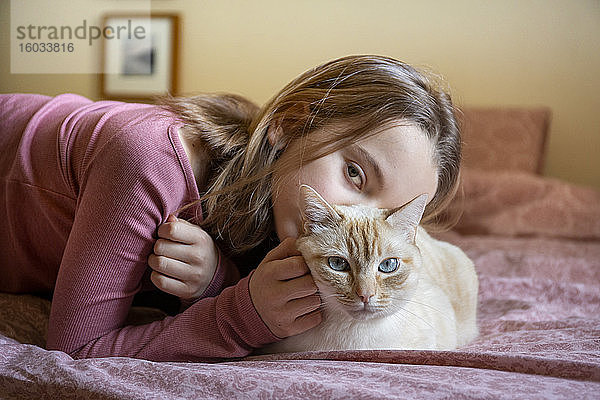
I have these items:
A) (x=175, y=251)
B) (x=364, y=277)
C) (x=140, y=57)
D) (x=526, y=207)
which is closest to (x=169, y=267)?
(x=175, y=251)

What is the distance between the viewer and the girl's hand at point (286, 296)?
91cm

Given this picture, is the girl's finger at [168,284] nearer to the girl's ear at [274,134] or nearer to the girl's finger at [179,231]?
the girl's finger at [179,231]

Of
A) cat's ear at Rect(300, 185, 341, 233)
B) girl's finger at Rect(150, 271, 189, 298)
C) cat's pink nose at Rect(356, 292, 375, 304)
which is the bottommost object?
girl's finger at Rect(150, 271, 189, 298)

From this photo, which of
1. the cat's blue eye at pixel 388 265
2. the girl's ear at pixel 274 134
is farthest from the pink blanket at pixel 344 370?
Result: the girl's ear at pixel 274 134

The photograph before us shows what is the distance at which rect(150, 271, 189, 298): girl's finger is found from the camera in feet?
3.35

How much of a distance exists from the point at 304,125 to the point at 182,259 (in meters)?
0.33

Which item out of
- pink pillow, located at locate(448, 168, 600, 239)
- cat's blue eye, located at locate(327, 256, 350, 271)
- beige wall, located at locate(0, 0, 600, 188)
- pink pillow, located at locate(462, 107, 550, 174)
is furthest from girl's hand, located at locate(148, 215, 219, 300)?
beige wall, located at locate(0, 0, 600, 188)

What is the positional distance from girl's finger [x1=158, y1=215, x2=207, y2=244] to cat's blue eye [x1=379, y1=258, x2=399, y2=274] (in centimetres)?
33

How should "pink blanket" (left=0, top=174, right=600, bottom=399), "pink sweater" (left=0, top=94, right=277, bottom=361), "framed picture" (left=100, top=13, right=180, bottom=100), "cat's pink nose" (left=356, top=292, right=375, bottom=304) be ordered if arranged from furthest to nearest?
"framed picture" (left=100, top=13, right=180, bottom=100) → "pink sweater" (left=0, top=94, right=277, bottom=361) → "cat's pink nose" (left=356, top=292, right=375, bottom=304) → "pink blanket" (left=0, top=174, right=600, bottom=399)

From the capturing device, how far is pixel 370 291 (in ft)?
2.87

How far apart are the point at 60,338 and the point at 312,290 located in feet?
1.42

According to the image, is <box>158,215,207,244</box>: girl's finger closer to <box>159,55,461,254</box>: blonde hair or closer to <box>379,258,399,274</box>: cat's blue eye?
<box>159,55,461,254</box>: blonde hair

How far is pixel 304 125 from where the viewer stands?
42.9 inches

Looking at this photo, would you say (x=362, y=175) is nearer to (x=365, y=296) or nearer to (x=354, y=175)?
(x=354, y=175)
